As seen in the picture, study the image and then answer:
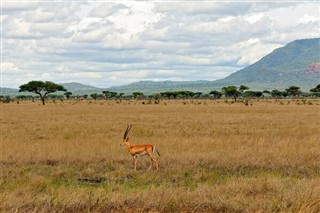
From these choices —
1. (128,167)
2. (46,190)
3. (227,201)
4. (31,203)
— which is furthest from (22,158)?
(227,201)

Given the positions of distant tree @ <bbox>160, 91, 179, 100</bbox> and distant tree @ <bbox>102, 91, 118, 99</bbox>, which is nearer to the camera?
distant tree @ <bbox>160, 91, 179, 100</bbox>

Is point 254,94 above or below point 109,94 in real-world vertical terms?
below

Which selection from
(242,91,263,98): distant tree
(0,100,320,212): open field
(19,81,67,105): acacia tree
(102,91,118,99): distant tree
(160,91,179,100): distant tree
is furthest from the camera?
(102,91,118,99): distant tree

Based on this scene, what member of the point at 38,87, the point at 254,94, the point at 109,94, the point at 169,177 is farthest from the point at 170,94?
the point at 169,177

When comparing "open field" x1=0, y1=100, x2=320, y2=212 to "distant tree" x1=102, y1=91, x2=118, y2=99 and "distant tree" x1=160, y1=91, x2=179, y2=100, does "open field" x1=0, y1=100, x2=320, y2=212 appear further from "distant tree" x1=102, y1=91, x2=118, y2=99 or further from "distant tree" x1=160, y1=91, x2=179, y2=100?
"distant tree" x1=102, y1=91, x2=118, y2=99

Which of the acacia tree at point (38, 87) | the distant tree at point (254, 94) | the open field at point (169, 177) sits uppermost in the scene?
the acacia tree at point (38, 87)

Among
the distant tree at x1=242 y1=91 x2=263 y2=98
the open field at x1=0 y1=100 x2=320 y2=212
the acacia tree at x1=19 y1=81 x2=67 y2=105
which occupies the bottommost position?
the open field at x1=0 y1=100 x2=320 y2=212

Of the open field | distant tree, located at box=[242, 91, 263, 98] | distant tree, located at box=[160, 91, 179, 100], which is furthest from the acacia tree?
the open field

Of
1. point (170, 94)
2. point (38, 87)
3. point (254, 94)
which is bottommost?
point (254, 94)

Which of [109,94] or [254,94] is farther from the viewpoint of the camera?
[109,94]

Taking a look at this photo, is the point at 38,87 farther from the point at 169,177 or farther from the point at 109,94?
the point at 169,177

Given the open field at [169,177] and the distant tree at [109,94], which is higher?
the distant tree at [109,94]

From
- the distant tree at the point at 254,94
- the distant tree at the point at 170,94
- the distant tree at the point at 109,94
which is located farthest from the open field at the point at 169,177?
the distant tree at the point at 109,94

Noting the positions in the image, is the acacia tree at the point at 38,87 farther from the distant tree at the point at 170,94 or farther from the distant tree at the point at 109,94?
the distant tree at the point at 109,94
